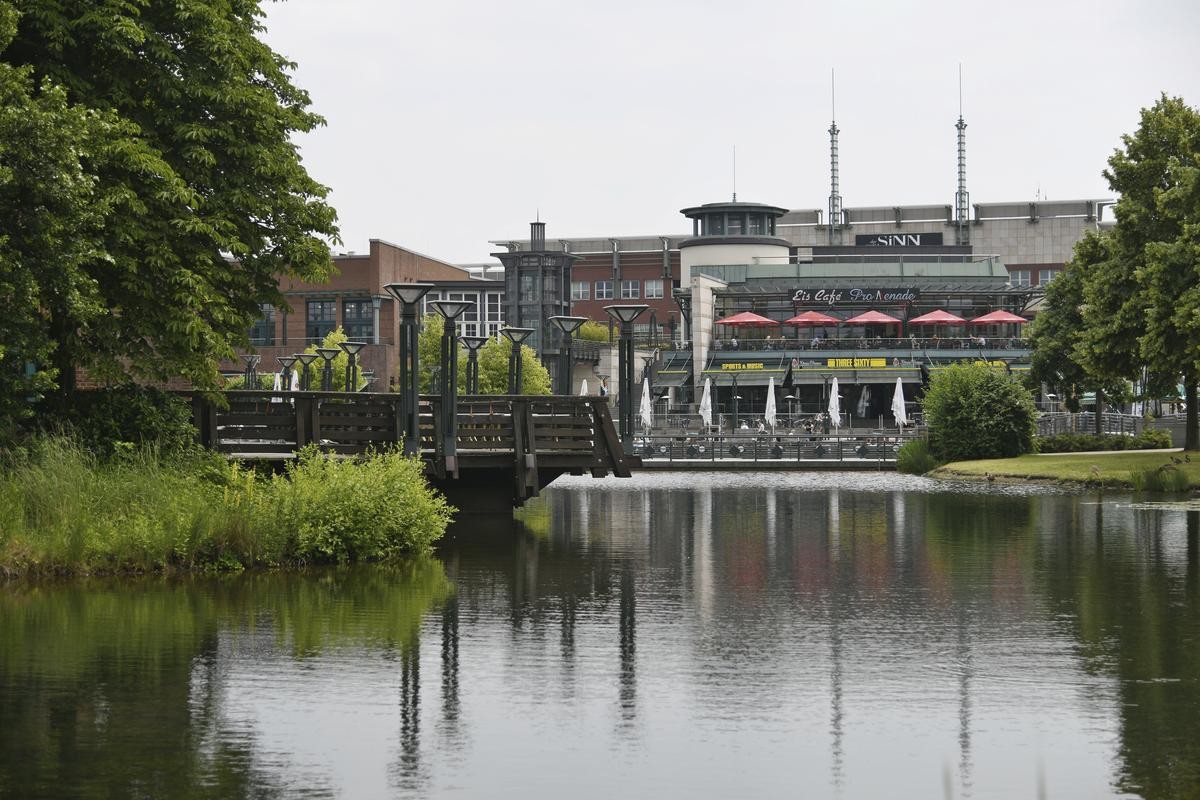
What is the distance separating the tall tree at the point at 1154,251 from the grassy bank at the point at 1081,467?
2.45m

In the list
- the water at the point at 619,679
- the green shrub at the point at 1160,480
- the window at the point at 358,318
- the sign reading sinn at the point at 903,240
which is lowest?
the water at the point at 619,679

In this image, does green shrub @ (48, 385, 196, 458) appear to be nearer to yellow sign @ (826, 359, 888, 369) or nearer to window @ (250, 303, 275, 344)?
yellow sign @ (826, 359, 888, 369)

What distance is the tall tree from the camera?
4331cm

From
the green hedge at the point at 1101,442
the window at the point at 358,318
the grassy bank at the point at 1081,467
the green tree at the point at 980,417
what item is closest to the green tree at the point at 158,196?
the grassy bank at the point at 1081,467

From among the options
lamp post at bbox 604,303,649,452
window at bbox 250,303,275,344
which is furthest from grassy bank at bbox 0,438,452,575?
window at bbox 250,303,275,344

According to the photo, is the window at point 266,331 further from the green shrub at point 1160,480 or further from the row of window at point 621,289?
the green shrub at point 1160,480

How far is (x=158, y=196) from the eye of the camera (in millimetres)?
22891

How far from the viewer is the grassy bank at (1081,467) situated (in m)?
45.1

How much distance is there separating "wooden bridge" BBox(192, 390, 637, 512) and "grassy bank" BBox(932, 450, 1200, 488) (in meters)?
19.0

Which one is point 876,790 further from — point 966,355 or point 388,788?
point 966,355

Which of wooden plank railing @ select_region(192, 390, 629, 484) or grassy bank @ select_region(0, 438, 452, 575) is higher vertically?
wooden plank railing @ select_region(192, 390, 629, 484)

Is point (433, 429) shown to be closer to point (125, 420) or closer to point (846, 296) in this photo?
point (125, 420)

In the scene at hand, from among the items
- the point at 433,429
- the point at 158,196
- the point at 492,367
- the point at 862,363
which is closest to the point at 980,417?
the point at 492,367

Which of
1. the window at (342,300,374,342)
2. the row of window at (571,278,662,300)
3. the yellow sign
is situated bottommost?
the yellow sign
